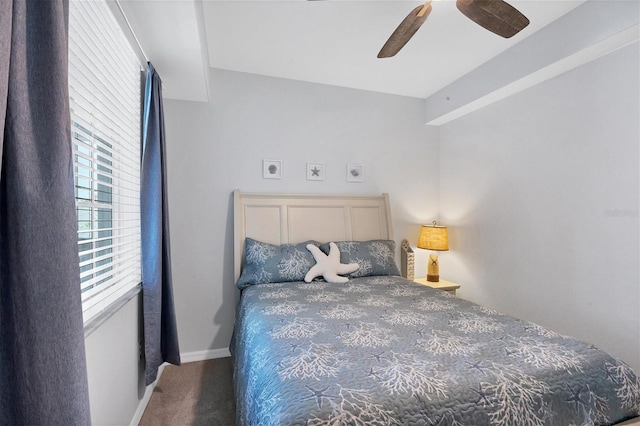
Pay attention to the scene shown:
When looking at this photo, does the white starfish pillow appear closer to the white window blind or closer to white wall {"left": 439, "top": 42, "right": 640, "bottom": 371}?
the white window blind

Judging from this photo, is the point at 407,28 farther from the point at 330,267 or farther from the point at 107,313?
the point at 107,313

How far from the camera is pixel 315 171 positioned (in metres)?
2.96

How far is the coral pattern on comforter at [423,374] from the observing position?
90cm

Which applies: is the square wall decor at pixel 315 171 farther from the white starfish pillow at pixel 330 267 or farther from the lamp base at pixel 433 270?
the lamp base at pixel 433 270

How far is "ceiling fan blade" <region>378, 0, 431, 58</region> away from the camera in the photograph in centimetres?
146

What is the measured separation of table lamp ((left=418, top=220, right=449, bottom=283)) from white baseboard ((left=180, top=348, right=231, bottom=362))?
7.30 feet

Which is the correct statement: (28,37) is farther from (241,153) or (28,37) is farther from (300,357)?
(241,153)

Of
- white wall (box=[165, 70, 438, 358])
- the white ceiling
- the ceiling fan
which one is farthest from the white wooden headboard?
the ceiling fan

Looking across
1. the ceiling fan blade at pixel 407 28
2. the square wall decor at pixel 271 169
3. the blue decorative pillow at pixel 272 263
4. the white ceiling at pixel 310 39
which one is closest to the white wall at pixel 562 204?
the white ceiling at pixel 310 39

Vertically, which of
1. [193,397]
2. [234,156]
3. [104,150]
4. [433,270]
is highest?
[234,156]

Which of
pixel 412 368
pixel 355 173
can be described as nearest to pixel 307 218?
pixel 355 173

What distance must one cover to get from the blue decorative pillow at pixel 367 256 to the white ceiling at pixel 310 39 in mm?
1650

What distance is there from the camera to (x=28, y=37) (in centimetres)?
69

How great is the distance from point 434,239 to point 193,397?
2.56 m
